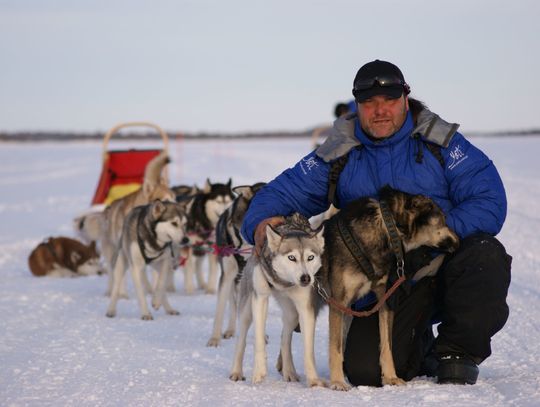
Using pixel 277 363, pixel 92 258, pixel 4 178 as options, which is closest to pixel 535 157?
pixel 4 178

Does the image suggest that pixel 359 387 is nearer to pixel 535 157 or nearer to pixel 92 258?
pixel 92 258

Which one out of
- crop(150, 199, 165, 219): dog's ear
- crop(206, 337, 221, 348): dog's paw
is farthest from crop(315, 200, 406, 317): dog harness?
crop(150, 199, 165, 219): dog's ear

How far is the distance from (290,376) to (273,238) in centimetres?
64

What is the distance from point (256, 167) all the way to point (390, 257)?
63.3 feet

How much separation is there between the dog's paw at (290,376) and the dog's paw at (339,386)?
275 millimetres

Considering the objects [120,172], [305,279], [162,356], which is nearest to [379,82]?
[305,279]

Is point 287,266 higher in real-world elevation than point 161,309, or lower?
higher

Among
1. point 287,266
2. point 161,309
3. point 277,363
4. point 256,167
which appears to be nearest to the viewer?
point 287,266

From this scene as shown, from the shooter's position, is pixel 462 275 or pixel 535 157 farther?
pixel 535 157

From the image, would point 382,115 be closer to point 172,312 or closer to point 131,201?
point 172,312

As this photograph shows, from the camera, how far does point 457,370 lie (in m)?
3.32

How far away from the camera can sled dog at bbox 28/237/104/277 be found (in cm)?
795

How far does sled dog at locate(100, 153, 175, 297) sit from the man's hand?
3484 millimetres

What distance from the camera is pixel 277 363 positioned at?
12.6ft
